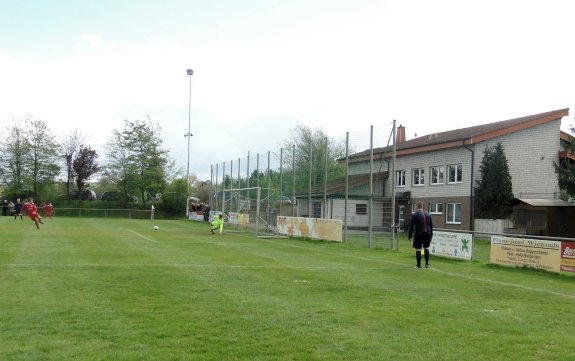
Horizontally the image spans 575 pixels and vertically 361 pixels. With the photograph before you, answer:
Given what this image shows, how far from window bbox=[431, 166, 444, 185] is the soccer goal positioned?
1366 cm

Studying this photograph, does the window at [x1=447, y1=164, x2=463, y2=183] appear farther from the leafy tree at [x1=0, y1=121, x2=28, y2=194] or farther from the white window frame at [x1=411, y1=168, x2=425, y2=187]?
the leafy tree at [x1=0, y1=121, x2=28, y2=194]

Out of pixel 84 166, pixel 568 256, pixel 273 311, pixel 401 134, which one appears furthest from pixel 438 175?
pixel 84 166

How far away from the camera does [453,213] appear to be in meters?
42.0

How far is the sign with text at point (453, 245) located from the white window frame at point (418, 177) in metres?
24.4

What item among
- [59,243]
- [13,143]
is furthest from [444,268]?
[13,143]

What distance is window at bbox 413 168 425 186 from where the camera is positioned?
4538cm

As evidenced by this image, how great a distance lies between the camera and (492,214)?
3884 centimetres

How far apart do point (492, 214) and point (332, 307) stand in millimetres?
31790

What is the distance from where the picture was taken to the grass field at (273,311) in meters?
6.84

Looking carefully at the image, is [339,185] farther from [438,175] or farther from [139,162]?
[139,162]

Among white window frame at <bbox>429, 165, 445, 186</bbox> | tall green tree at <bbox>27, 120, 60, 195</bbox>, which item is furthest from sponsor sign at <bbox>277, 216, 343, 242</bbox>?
tall green tree at <bbox>27, 120, 60, 195</bbox>

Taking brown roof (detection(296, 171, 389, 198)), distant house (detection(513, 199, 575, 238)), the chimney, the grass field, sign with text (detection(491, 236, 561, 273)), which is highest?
the chimney

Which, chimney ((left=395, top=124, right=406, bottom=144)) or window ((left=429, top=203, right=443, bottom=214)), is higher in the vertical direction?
chimney ((left=395, top=124, right=406, bottom=144))

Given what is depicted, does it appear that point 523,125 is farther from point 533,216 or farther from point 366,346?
point 366,346
